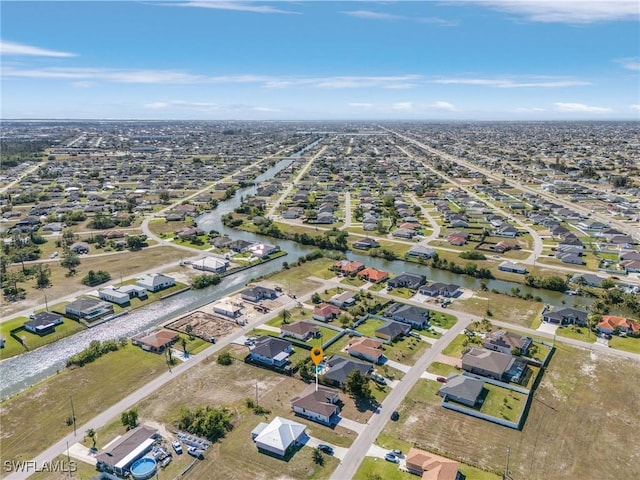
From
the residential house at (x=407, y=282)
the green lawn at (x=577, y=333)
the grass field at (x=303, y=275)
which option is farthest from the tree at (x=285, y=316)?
the green lawn at (x=577, y=333)

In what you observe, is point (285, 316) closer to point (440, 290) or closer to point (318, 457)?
point (440, 290)

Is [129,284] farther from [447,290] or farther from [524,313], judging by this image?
[524,313]

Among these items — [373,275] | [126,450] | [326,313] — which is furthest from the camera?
[373,275]

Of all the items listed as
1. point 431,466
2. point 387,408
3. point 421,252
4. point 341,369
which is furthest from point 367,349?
point 421,252

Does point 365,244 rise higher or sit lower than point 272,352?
higher

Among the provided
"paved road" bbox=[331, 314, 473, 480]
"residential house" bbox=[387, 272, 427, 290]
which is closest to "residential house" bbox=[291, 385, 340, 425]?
"paved road" bbox=[331, 314, 473, 480]

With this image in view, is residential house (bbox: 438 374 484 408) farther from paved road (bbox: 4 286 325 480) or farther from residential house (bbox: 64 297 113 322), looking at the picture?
residential house (bbox: 64 297 113 322)
